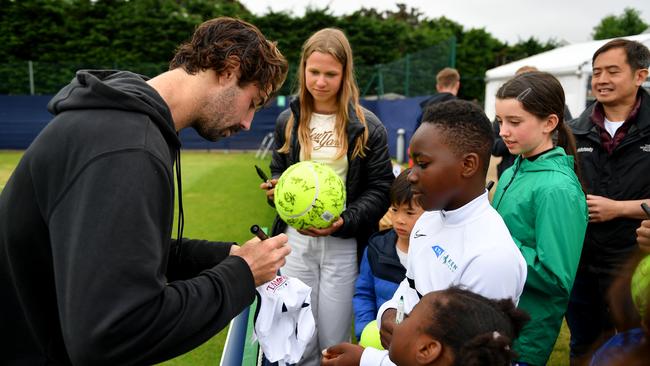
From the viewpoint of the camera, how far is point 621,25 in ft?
193

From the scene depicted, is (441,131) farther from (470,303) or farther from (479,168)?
(470,303)

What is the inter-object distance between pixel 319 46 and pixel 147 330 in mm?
2395

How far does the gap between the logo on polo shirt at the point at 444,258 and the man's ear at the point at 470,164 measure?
0.33 meters

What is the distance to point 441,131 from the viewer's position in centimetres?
204

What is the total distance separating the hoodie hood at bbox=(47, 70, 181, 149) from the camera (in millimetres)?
1446

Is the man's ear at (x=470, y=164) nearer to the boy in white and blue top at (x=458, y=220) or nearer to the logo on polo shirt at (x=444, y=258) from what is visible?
the boy in white and blue top at (x=458, y=220)

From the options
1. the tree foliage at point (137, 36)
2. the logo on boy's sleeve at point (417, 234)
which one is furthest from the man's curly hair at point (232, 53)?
the tree foliage at point (137, 36)

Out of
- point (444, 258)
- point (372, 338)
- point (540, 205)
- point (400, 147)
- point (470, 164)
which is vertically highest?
point (470, 164)

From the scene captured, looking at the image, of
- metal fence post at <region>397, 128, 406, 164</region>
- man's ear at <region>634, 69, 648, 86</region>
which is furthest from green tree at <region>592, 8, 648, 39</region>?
man's ear at <region>634, 69, 648, 86</region>

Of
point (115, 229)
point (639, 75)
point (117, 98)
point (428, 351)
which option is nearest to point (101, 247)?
point (115, 229)

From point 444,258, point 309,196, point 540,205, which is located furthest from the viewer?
point 309,196

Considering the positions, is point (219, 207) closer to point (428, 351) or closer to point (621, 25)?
point (428, 351)

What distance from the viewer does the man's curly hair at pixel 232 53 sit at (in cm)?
178

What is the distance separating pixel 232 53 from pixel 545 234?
1.70 metres
